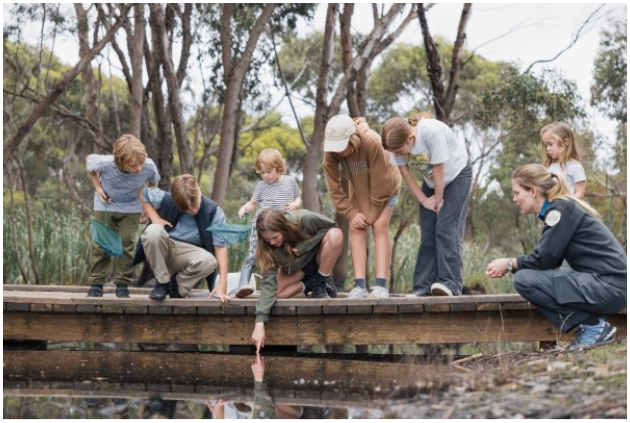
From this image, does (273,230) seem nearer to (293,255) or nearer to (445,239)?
(293,255)

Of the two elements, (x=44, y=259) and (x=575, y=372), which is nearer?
(x=575, y=372)

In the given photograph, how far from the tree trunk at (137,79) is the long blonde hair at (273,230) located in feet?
22.0

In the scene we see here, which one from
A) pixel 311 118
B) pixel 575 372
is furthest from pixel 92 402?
pixel 311 118

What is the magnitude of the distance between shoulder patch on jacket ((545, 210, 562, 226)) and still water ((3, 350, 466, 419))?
108cm

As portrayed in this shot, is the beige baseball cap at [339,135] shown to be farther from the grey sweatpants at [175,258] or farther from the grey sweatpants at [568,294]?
the grey sweatpants at [568,294]

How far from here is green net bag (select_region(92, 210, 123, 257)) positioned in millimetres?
6863

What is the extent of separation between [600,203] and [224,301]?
1951cm

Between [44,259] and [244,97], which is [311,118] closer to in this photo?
[244,97]

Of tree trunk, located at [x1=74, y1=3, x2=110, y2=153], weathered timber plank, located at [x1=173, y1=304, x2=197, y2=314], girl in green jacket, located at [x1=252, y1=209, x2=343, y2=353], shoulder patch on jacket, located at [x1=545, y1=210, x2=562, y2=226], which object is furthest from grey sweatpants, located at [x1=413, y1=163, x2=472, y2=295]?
tree trunk, located at [x1=74, y1=3, x2=110, y2=153]

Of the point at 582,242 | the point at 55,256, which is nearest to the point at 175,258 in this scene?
the point at 582,242

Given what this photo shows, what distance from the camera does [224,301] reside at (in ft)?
21.3

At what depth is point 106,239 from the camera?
6.89 metres

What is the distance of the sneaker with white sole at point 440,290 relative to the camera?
261 inches

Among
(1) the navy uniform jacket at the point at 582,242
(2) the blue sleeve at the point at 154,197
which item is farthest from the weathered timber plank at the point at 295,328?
(2) the blue sleeve at the point at 154,197
